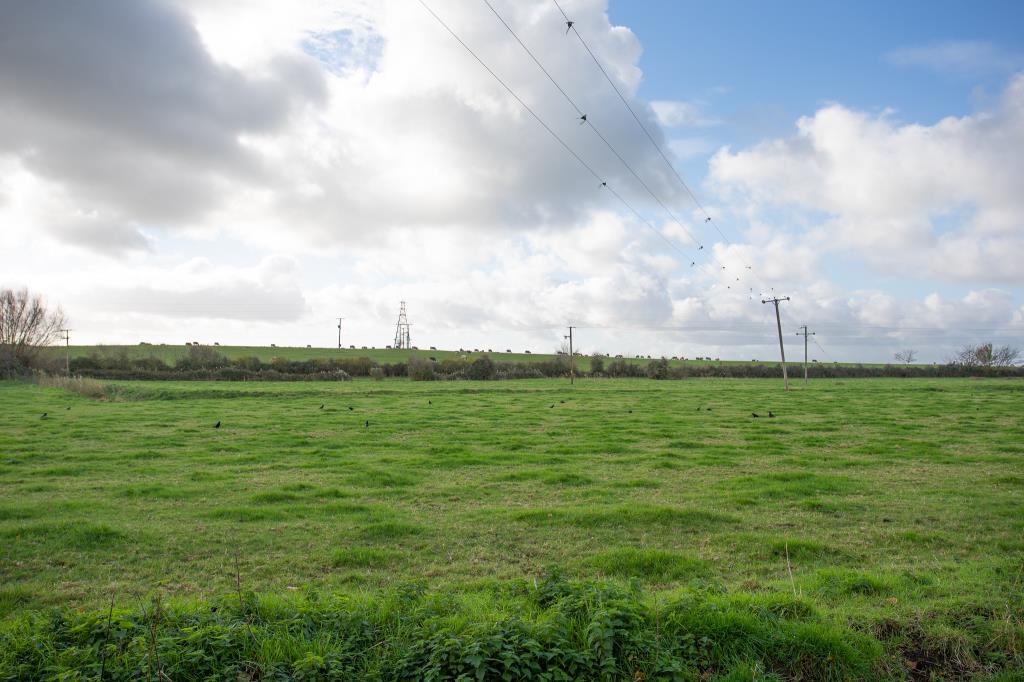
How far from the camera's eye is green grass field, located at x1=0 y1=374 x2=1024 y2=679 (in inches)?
301

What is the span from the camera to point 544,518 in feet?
38.1

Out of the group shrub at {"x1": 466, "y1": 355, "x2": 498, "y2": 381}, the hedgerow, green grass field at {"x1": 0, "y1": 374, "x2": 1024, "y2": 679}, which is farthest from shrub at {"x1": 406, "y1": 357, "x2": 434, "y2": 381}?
the hedgerow

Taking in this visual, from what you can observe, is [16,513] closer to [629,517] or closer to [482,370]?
[629,517]

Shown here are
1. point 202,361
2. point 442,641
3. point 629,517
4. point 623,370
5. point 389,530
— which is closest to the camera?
point 442,641

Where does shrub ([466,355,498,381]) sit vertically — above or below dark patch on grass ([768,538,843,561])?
above

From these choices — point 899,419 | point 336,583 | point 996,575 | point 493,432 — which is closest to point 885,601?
point 996,575

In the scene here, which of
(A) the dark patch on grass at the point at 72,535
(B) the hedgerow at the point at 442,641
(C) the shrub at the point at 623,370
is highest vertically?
(C) the shrub at the point at 623,370

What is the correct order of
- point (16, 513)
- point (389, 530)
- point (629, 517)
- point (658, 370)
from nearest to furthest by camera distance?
point (389, 530) < point (629, 517) < point (16, 513) < point (658, 370)

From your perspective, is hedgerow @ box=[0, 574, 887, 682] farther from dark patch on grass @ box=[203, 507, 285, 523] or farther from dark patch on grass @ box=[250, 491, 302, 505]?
dark patch on grass @ box=[250, 491, 302, 505]

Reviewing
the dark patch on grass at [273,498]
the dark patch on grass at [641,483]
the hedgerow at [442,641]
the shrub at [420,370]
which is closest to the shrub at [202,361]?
the shrub at [420,370]

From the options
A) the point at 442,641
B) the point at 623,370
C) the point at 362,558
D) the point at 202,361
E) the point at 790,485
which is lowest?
the point at 362,558

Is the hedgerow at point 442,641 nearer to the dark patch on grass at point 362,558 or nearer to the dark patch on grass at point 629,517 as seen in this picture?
the dark patch on grass at point 362,558

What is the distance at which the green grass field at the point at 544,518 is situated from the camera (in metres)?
7.64

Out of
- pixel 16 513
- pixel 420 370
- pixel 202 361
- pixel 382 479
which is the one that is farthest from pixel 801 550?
pixel 202 361
